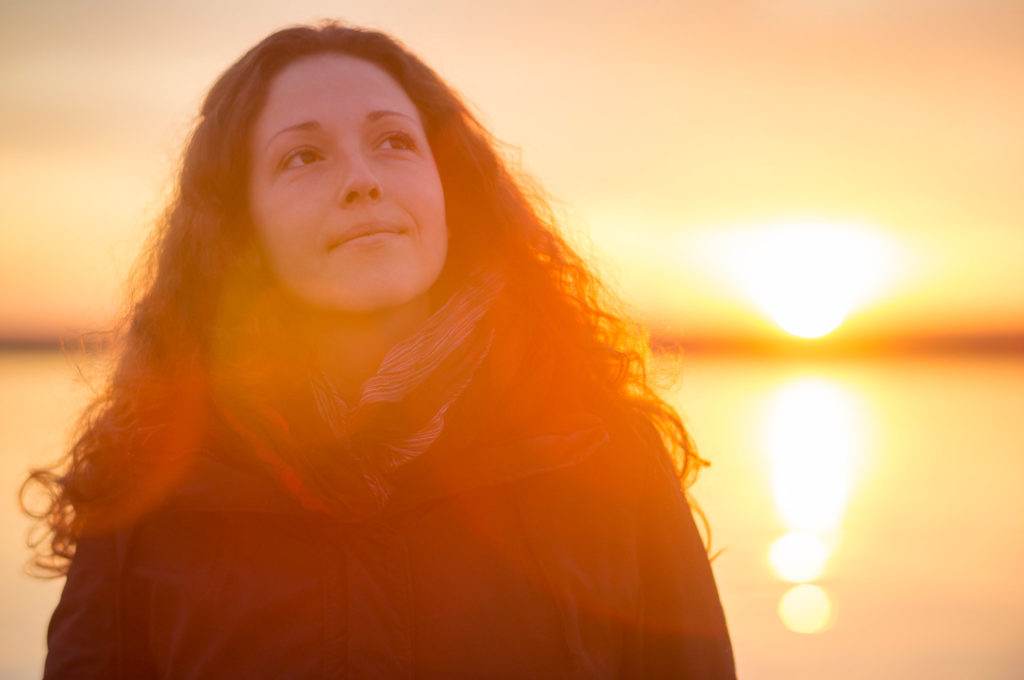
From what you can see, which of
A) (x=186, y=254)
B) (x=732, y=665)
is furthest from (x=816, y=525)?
(x=186, y=254)

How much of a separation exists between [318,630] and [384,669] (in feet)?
0.57

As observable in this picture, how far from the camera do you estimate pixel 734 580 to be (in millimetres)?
7727

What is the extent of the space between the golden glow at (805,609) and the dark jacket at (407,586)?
17.0 feet

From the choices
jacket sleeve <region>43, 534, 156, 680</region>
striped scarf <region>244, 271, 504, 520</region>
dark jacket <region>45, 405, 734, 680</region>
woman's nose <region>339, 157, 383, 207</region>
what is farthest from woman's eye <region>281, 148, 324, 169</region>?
jacket sleeve <region>43, 534, 156, 680</region>

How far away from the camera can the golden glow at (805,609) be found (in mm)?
6648

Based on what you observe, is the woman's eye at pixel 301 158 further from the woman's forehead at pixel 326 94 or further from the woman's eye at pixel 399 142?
the woman's eye at pixel 399 142

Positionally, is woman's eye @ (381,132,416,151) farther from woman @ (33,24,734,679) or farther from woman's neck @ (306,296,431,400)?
woman's neck @ (306,296,431,400)

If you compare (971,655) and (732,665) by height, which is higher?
(971,655)

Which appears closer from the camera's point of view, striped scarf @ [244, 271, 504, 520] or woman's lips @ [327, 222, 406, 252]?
striped scarf @ [244, 271, 504, 520]

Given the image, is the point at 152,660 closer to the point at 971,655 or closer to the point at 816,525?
the point at 971,655

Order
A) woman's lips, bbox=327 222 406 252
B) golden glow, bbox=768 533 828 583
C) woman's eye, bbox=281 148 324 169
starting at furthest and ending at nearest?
golden glow, bbox=768 533 828 583 < woman's eye, bbox=281 148 324 169 < woman's lips, bbox=327 222 406 252

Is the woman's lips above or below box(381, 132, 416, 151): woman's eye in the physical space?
below

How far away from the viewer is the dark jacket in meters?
1.81

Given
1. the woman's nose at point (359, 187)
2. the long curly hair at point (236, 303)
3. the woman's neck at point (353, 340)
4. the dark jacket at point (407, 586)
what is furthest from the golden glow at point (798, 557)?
the woman's nose at point (359, 187)
